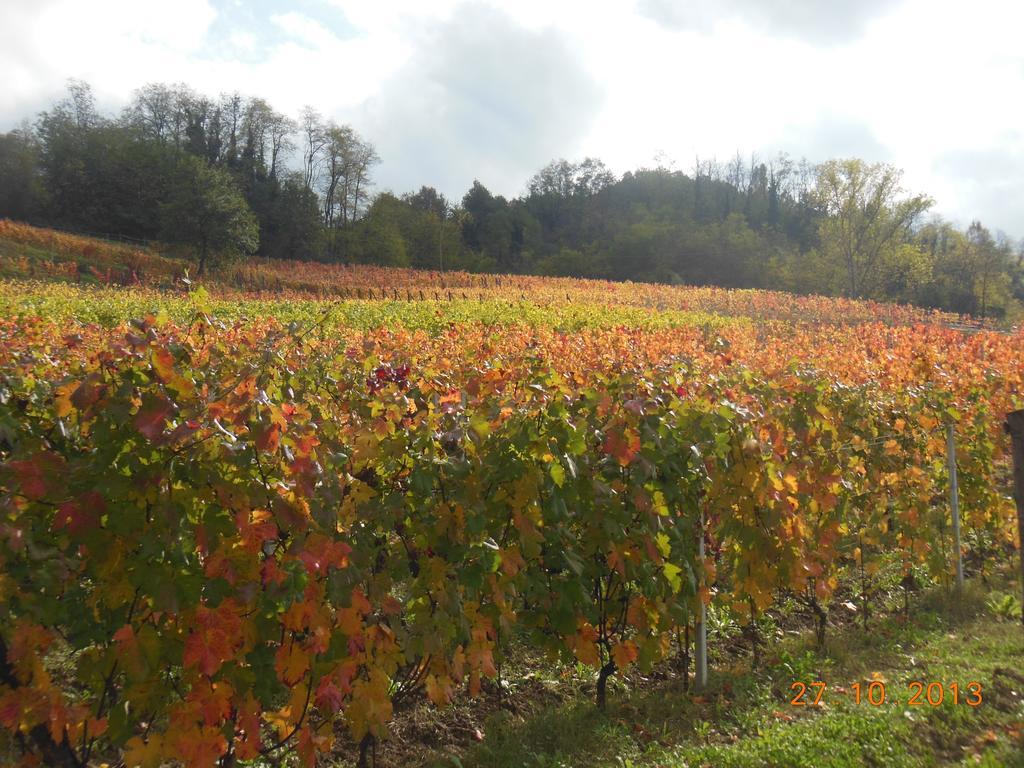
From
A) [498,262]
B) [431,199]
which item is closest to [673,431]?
[498,262]

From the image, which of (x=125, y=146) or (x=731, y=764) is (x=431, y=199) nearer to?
(x=125, y=146)

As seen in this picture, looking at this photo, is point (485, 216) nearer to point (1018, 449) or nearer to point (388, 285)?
point (388, 285)

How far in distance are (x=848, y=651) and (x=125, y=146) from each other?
5732 cm

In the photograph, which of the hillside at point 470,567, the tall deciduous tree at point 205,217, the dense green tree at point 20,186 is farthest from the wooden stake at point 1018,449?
the dense green tree at point 20,186

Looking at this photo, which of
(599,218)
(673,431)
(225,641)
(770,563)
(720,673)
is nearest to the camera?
(225,641)

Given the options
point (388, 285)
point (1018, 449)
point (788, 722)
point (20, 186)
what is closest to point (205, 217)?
point (388, 285)

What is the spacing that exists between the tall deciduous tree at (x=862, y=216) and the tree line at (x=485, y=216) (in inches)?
4.0

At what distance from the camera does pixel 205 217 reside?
35375 mm

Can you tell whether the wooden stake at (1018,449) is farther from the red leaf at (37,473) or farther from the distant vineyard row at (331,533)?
the red leaf at (37,473)

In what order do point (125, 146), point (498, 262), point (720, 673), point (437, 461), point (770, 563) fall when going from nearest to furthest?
point (437, 461) → point (770, 563) → point (720, 673) → point (125, 146) → point (498, 262)

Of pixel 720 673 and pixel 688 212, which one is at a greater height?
pixel 688 212

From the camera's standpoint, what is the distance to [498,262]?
65.2 meters

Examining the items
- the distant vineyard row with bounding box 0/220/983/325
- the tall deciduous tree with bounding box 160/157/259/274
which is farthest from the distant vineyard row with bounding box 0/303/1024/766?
the tall deciduous tree with bounding box 160/157/259/274

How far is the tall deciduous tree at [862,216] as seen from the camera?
158ft
